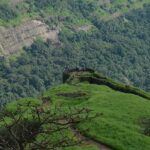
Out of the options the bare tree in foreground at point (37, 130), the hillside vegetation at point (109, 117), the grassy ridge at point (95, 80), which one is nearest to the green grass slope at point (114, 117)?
the hillside vegetation at point (109, 117)

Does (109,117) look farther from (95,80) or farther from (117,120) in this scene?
(95,80)

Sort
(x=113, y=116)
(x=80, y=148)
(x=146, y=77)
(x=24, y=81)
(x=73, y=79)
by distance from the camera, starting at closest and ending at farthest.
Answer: (x=80, y=148) → (x=113, y=116) → (x=73, y=79) → (x=24, y=81) → (x=146, y=77)

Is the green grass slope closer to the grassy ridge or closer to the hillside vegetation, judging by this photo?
the hillside vegetation

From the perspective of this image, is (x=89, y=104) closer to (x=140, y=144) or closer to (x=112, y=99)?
(x=112, y=99)

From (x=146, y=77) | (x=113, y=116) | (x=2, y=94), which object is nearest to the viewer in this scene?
(x=113, y=116)

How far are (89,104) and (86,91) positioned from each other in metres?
5.96

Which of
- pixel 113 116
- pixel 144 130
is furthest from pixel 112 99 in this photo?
pixel 144 130

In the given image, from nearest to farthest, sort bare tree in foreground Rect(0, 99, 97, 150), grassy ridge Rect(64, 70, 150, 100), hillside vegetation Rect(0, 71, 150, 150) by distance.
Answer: bare tree in foreground Rect(0, 99, 97, 150) → hillside vegetation Rect(0, 71, 150, 150) → grassy ridge Rect(64, 70, 150, 100)

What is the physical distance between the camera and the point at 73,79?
48.6 m

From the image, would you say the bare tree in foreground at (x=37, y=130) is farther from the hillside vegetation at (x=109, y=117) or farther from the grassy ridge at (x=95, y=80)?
the grassy ridge at (x=95, y=80)

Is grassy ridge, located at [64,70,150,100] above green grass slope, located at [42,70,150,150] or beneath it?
beneath

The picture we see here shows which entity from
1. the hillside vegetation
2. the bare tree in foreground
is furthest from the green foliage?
the bare tree in foreground

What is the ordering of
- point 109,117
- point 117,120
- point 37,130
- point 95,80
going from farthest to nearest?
point 95,80 < point 109,117 < point 117,120 < point 37,130

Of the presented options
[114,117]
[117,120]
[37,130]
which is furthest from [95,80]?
[37,130]
